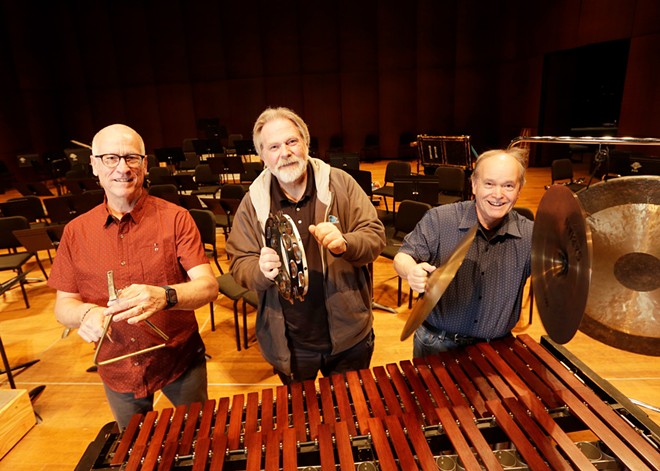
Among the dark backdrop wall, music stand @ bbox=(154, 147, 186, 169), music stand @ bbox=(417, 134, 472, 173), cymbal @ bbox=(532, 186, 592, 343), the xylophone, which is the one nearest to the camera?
cymbal @ bbox=(532, 186, 592, 343)

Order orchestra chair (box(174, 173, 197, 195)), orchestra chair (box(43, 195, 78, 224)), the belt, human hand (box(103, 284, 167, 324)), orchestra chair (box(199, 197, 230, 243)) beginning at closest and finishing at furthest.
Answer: human hand (box(103, 284, 167, 324))
the belt
orchestra chair (box(43, 195, 78, 224))
orchestra chair (box(199, 197, 230, 243))
orchestra chair (box(174, 173, 197, 195))

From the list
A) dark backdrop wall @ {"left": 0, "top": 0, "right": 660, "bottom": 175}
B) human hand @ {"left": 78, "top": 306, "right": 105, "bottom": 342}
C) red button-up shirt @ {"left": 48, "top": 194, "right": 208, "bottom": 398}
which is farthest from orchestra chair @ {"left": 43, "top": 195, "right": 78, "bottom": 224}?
dark backdrop wall @ {"left": 0, "top": 0, "right": 660, "bottom": 175}

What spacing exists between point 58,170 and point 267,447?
12001 millimetres

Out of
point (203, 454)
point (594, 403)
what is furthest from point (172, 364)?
point (594, 403)

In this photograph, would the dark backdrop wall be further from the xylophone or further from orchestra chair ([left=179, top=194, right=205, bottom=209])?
the xylophone

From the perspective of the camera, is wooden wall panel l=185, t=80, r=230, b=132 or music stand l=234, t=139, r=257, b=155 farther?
wooden wall panel l=185, t=80, r=230, b=132

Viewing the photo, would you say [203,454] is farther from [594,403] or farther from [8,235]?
[8,235]

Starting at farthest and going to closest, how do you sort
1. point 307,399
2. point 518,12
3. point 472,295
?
point 518,12 < point 472,295 < point 307,399

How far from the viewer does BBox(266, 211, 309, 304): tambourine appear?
1607 mm

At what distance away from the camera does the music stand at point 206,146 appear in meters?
11.6

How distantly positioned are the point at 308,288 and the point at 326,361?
432 millimetres

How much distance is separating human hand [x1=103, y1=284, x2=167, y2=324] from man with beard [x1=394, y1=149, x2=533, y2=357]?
108cm

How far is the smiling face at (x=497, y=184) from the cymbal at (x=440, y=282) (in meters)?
0.39

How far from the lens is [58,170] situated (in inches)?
431
